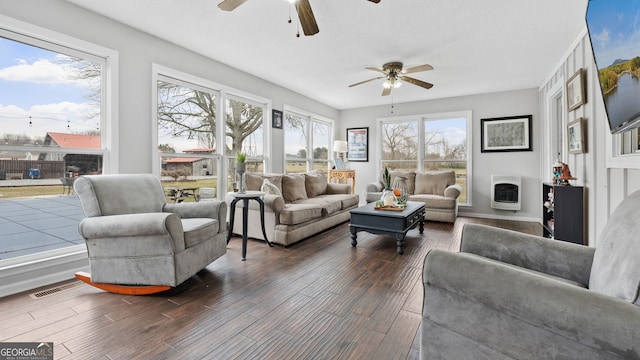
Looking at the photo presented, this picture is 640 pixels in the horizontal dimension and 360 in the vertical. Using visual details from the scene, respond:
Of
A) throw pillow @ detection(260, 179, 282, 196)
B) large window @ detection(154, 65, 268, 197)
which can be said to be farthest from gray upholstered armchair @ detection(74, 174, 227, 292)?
throw pillow @ detection(260, 179, 282, 196)

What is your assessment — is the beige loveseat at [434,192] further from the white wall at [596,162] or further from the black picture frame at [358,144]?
the white wall at [596,162]

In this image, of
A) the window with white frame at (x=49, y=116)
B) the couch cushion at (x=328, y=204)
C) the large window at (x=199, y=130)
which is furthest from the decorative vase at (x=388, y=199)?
the window with white frame at (x=49, y=116)

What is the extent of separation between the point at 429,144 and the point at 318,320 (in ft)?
17.6

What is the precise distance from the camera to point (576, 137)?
10.4 feet

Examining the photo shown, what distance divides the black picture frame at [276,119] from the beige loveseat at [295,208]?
1.07 m

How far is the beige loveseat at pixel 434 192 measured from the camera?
4.96 metres

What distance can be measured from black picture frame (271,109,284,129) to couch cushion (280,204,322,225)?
1.92m

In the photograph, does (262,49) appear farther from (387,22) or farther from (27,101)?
(27,101)

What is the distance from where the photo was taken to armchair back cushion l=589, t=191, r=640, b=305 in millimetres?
896

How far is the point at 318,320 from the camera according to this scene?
1.85 metres

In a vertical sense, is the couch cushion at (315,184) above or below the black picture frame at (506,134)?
below

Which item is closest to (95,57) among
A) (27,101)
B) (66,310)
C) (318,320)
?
(27,101)

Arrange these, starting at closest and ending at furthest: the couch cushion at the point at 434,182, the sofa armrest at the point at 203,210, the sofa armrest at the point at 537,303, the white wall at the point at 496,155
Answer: the sofa armrest at the point at 537,303 → the sofa armrest at the point at 203,210 → the white wall at the point at 496,155 → the couch cushion at the point at 434,182

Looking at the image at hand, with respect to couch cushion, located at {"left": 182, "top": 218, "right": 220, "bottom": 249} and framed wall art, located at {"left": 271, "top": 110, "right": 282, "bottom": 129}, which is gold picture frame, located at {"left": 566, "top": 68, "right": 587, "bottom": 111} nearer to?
couch cushion, located at {"left": 182, "top": 218, "right": 220, "bottom": 249}
